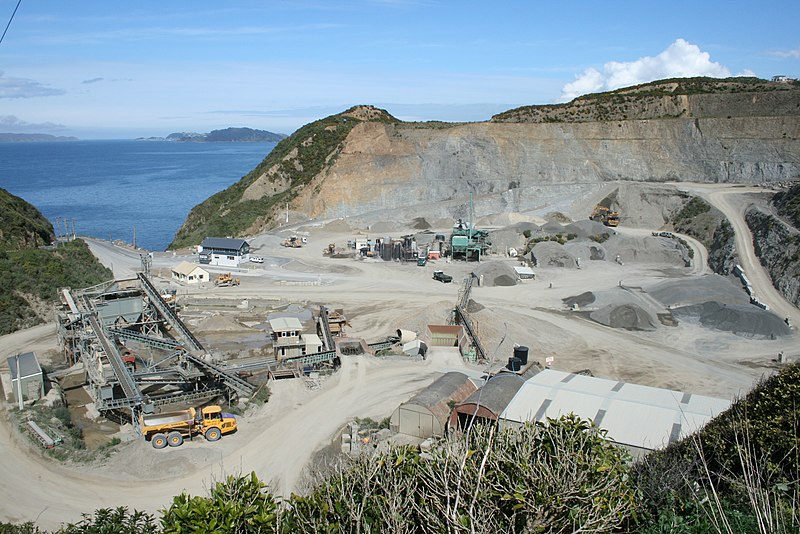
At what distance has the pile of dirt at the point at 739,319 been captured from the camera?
113ft

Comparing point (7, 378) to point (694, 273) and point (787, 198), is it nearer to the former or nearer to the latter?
point (694, 273)

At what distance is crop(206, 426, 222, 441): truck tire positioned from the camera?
71.7ft

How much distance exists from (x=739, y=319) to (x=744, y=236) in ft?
66.2

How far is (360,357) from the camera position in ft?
101

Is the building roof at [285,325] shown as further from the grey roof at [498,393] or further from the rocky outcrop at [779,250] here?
the rocky outcrop at [779,250]

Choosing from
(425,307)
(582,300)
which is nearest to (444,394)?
(425,307)

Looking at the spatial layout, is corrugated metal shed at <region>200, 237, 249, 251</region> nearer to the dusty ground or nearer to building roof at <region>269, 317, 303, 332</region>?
the dusty ground

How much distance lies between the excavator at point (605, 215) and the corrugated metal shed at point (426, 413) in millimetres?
46667

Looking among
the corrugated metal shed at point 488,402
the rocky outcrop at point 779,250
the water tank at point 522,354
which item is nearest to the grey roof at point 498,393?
the corrugated metal shed at point 488,402

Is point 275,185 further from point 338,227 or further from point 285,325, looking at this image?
point 285,325

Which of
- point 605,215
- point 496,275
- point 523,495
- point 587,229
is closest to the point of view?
point 523,495

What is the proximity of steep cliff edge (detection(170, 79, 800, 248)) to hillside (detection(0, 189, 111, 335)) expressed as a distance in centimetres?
1976

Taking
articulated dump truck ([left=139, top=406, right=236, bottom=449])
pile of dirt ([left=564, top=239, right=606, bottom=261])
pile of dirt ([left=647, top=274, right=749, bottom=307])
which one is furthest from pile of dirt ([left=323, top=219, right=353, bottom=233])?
articulated dump truck ([left=139, top=406, right=236, bottom=449])

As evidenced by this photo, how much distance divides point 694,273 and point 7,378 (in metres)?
46.9
